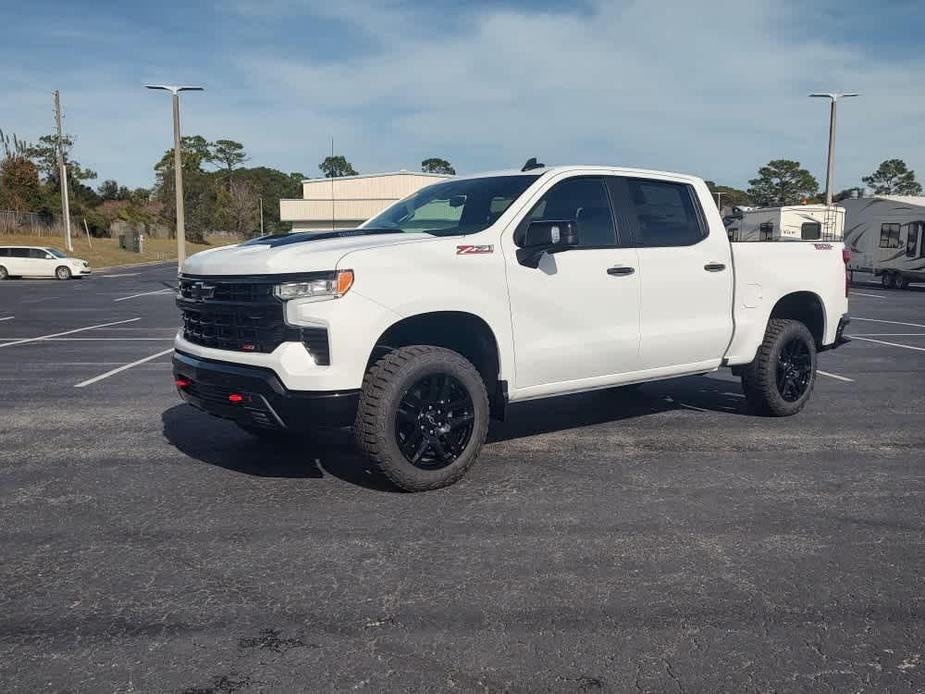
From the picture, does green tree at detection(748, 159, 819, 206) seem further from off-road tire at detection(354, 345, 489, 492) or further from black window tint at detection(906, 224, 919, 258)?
off-road tire at detection(354, 345, 489, 492)

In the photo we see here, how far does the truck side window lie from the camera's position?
28.7 m

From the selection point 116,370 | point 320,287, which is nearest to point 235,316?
point 320,287

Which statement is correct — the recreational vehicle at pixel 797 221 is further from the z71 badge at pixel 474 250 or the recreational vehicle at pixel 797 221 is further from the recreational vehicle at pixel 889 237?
the z71 badge at pixel 474 250

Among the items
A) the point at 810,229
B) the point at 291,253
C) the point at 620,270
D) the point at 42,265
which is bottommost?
the point at 42,265

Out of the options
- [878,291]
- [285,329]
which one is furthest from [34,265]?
[285,329]

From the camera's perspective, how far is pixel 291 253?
4770mm

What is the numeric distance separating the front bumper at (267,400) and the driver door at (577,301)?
130 centimetres

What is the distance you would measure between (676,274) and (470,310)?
1905 millimetres

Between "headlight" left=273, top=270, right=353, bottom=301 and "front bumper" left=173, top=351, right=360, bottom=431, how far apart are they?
46 centimetres

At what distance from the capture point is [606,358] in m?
5.88

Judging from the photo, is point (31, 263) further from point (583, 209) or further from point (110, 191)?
point (110, 191)

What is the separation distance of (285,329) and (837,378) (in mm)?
7231

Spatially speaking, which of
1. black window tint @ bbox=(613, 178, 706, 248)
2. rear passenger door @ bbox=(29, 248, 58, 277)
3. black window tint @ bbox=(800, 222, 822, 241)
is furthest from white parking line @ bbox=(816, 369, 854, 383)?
rear passenger door @ bbox=(29, 248, 58, 277)

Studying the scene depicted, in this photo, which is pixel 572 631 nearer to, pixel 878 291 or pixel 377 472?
pixel 377 472
